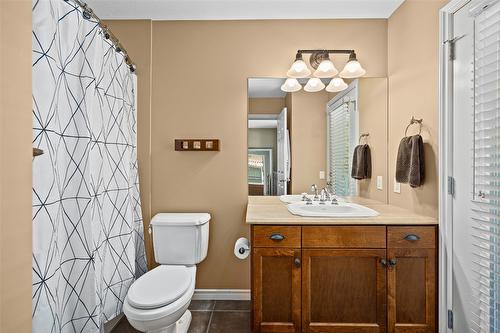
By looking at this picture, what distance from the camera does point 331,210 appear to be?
2273mm

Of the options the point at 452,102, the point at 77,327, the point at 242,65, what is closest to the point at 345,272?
the point at 452,102

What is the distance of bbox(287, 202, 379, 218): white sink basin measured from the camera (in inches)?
75.8

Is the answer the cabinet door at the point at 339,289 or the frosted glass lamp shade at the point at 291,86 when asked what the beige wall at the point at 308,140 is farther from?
the cabinet door at the point at 339,289

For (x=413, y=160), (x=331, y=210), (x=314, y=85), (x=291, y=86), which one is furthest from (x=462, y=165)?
(x=291, y=86)

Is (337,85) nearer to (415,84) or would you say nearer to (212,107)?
(415,84)

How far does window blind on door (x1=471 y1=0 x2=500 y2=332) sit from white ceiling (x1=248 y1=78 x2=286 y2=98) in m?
1.35

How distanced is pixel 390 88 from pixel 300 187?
3.71ft

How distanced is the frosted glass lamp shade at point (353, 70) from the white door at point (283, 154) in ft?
1.94

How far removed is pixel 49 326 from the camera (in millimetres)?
1282

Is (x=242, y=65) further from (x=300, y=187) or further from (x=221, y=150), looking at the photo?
(x=300, y=187)

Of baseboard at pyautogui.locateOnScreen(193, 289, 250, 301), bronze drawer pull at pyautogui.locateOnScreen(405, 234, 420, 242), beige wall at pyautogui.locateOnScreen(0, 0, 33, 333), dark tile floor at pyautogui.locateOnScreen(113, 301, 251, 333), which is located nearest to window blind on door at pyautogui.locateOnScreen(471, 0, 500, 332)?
bronze drawer pull at pyautogui.locateOnScreen(405, 234, 420, 242)

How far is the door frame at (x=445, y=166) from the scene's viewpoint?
174 centimetres

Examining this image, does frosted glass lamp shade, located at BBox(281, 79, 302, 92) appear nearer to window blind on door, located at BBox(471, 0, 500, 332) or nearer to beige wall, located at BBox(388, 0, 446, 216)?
beige wall, located at BBox(388, 0, 446, 216)

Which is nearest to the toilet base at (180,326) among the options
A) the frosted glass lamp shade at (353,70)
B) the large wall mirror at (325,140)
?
the large wall mirror at (325,140)
